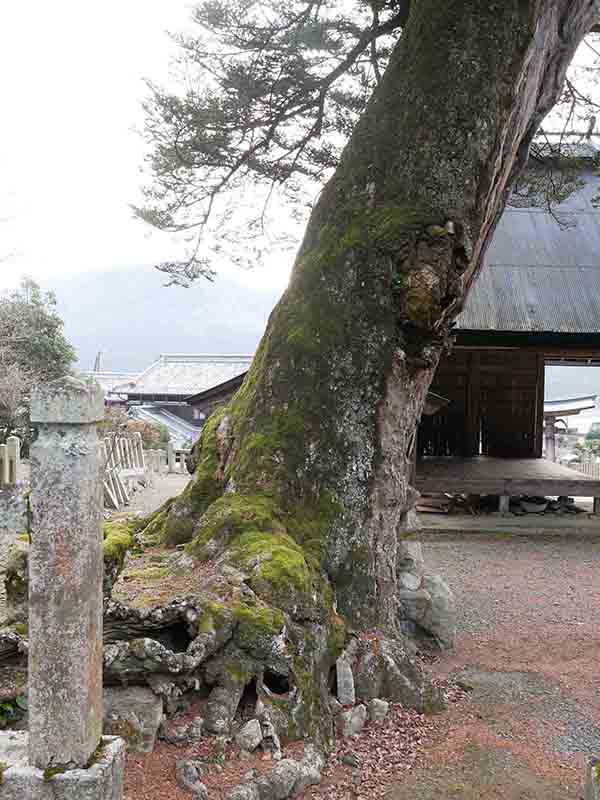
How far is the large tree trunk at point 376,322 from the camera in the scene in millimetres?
4996

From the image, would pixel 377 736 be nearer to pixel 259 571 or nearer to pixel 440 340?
pixel 259 571

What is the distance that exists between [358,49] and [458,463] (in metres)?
8.31

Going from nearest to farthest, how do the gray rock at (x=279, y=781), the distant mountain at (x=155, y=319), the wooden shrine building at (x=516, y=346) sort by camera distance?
the gray rock at (x=279, y=781) < the wooden shrine building at (x=516, y=346) < the distant mountain at (x=155, y=319)

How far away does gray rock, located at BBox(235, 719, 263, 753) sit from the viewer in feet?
11.7

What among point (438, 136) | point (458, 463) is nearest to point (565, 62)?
point (438, 136)

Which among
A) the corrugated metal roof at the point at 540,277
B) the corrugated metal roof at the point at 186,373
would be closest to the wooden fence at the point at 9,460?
the corrugated metal roof at the point at 540,277

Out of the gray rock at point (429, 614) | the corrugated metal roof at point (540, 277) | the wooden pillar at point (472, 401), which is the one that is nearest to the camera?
the gray rock at point (429, 614)

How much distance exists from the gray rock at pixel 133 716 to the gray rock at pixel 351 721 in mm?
1225

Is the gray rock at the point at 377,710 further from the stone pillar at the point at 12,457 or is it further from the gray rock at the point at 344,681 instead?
the stone pillar at the point at 12,457

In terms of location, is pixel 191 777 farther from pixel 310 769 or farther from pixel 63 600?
pixel 63 600

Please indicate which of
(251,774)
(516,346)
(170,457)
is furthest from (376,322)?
(170,457)

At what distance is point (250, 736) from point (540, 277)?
34.7 feet

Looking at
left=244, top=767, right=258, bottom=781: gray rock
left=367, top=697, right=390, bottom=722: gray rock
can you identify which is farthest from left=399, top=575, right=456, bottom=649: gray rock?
left=244, top=767, right=258, bottom=781: gray rock

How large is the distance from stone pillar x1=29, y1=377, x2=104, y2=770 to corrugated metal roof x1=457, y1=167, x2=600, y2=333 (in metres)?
8.98
